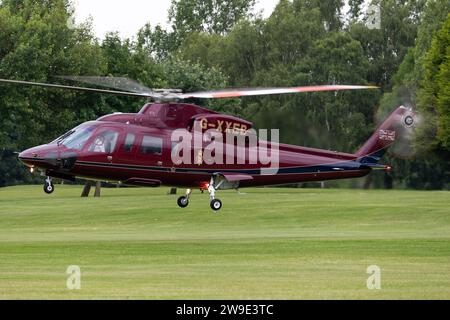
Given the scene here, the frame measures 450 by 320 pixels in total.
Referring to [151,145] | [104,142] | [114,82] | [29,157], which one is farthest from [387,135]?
[29,157]

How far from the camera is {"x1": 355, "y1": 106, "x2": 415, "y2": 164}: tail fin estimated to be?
47.0 meters

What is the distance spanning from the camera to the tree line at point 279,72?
3091 inches

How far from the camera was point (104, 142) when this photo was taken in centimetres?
4344

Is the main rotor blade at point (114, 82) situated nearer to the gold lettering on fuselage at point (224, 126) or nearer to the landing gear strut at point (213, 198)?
the gold lettering on fuselage at point (224, 126)

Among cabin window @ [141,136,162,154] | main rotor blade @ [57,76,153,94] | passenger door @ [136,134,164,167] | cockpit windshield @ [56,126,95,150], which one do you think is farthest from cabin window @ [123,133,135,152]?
main rotor blade @ [57,76,153,94]

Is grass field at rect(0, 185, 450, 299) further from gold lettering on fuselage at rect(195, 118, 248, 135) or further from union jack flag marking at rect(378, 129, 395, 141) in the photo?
gold lettering on fuselage at rect(195, 118, 248, 135)

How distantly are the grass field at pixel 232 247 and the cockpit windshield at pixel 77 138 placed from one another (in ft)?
10.6

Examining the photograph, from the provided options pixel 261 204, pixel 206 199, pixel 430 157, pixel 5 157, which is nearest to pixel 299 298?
pixel 261 204

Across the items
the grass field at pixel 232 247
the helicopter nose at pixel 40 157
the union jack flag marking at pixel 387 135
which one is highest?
the union jack flag marking at pixel 387 135

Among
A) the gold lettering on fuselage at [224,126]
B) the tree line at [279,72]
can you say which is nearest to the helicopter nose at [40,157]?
the gold lettering on fuselage at [224,126]

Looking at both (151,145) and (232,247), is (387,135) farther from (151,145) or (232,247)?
(151,145)

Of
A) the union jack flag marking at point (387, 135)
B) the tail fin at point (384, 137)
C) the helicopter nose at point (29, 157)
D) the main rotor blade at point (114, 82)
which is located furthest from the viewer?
the union jack flag marking at point (387, 135)

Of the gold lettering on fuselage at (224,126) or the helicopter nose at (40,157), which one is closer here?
the helicopter nose at (40,157)
